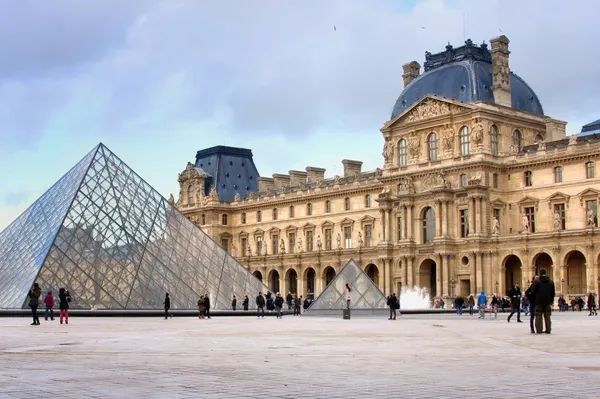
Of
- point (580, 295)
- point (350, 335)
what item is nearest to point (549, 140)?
point (580, 295)

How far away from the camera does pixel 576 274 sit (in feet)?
183

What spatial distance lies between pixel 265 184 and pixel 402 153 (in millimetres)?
22446

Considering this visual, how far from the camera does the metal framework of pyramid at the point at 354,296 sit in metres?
37.1

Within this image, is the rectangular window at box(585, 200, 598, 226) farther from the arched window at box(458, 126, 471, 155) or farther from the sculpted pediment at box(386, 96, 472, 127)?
the sculpted pediment at box(386, 96, 472, 127)

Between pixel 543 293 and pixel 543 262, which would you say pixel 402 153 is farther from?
pixel 543 293

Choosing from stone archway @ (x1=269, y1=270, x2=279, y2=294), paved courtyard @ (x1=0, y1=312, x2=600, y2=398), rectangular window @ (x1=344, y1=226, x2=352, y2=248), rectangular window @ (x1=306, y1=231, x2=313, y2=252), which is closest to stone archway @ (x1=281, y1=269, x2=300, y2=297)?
stone archway @ (x1=269, y1=270, x2=279, y2=294)

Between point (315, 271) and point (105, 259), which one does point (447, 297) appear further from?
point (105, 259)

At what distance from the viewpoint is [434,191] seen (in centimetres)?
6038

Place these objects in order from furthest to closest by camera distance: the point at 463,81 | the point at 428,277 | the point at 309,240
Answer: the point at 309,240
the point at 428,277
the point at 463,81

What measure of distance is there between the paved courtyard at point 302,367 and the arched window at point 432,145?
44512 mm

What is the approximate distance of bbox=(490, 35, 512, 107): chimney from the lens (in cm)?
6112

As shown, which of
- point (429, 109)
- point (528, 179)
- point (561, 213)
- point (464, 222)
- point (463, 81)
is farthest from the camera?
point (429, 109)

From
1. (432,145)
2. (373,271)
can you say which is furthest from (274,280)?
(432,145)

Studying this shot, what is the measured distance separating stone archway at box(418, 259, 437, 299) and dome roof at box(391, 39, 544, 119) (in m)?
10.4
